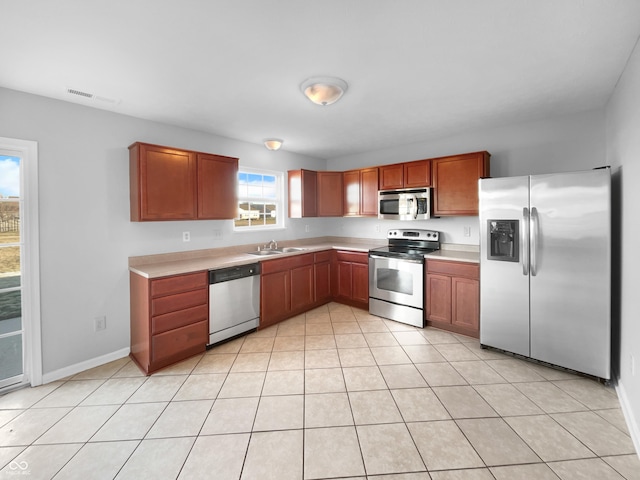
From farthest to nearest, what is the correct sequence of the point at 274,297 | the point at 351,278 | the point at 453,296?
1. the point at 351,278
2. the point at 274,297
3. the point at 453,296

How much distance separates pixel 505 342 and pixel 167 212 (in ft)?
12.3

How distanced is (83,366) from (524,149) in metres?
5.32

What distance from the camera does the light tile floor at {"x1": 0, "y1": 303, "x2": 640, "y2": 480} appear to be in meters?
1.62

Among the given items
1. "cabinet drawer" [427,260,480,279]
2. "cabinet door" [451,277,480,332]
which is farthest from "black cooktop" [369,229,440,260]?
"cabinet door" [451,277,480,332]

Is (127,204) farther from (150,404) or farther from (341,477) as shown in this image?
(341,477)

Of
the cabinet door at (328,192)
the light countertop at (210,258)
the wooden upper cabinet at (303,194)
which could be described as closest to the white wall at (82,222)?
the light countertop at (210,258)

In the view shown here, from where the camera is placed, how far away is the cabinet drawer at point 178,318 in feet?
8.71

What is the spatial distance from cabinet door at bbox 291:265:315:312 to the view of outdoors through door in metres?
2.73

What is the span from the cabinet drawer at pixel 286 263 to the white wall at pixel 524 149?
1599 mm

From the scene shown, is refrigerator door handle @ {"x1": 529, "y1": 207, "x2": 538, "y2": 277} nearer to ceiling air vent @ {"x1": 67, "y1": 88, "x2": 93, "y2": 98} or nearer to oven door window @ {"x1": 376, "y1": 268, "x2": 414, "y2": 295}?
oven door window @ {"x1": 376, "y1": 268, "x2": 414, "y2": 295}

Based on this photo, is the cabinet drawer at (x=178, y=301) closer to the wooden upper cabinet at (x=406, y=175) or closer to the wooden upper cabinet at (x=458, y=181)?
the wooden upper cabinet at (x=406, y=175)

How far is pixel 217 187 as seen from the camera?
3.43 metres

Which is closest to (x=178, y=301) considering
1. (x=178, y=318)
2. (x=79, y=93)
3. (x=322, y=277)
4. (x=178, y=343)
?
(x=178, y=318)

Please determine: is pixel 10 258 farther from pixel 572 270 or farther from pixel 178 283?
pixel 572 270
